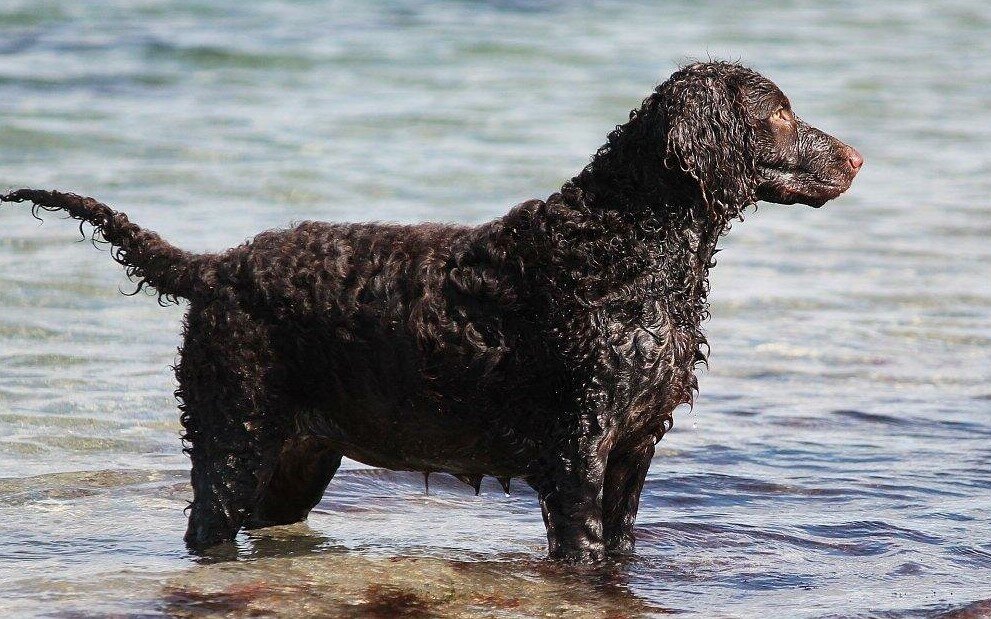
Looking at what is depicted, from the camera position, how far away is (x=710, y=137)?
18.2ft

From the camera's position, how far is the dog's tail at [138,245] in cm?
591

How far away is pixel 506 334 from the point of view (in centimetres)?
562

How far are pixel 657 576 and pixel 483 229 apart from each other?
1.54m

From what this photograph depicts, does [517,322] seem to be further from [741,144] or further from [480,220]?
[480,220]

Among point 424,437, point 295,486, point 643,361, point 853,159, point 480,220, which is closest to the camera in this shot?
point 643,361

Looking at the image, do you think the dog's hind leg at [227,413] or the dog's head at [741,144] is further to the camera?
the dog's hind leg at [227,413]

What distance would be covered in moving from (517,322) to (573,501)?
2.30 ft

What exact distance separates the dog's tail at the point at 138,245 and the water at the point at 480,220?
3.61 feet

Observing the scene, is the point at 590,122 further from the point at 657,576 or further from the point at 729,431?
the point at 657,576

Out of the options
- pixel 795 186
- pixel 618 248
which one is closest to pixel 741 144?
pixel 795 186

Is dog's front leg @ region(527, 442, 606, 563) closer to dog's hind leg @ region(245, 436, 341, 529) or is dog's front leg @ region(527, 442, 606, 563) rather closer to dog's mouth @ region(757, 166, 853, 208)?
dog's hind leg @ region(245, 436, 341, 529)

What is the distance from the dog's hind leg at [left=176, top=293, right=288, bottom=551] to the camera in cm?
566

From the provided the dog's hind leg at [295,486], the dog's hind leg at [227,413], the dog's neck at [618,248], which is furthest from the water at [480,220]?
the dog's neck at [618,248]

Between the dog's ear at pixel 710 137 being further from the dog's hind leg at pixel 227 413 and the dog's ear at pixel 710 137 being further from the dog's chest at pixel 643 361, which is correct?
the dog's hind leg at pixel 227 413
